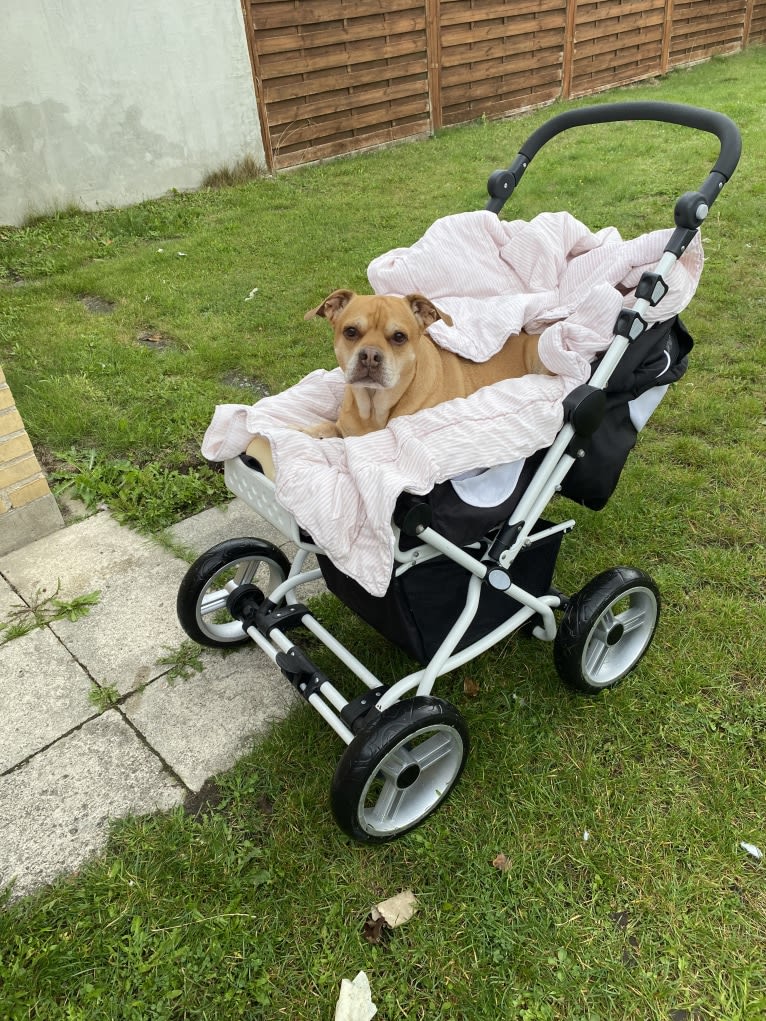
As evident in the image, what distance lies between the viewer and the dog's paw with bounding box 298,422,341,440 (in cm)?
242

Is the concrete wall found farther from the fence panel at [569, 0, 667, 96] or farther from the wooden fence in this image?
the fence panel at [569, 0, 667, 96]

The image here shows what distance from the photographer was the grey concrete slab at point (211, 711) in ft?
7.65

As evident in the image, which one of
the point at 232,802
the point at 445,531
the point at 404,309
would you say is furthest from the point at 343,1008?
the point at 404,309

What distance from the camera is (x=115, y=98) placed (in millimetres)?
6988

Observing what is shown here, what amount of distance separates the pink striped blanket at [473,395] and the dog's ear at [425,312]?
90mm

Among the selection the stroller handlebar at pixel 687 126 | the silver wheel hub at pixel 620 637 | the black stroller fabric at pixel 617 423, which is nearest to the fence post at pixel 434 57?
the stroller handlebar at pixel 687 126

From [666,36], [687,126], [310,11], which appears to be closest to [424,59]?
[310,11]

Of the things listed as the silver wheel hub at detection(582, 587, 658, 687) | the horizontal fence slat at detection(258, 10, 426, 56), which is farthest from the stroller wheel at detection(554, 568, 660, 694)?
the horizontal fence slat at detection(258, 10, 426, 56)

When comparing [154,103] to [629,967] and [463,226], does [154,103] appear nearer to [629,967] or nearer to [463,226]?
[463,226]

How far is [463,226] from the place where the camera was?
107 inches

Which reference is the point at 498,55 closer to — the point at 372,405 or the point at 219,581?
the point at 372,405

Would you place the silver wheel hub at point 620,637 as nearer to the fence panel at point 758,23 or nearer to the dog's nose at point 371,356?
the dog's nose at point 371,356

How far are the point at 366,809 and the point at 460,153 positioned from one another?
28.1 feet

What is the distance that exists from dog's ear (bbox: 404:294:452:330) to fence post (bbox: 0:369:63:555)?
1.78 m
